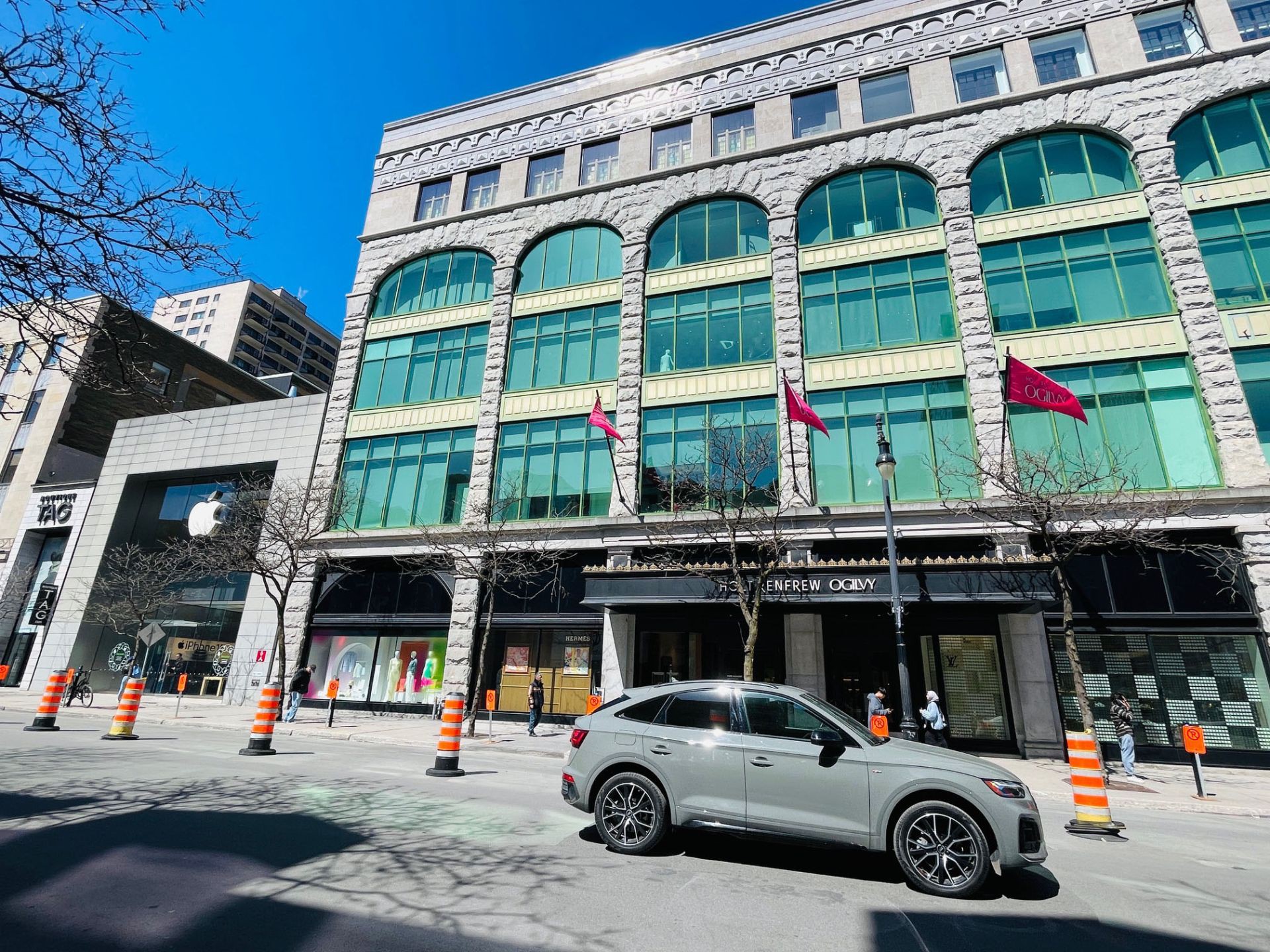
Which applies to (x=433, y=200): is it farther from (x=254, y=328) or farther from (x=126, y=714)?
(x=254, y=328)

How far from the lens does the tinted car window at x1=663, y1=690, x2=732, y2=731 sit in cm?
649

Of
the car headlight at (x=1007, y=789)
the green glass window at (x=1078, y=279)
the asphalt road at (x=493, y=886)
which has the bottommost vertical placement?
the asphalt road at (x=493, y=886)

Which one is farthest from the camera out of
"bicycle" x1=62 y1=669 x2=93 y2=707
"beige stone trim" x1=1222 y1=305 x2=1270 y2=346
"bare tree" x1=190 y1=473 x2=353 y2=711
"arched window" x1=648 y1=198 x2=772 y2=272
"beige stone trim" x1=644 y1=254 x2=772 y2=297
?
"arched window" x1=648 y1=198 x2=772 y2=272

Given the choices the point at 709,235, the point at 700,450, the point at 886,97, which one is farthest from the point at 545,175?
the point at 700,450

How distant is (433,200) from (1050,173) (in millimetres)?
25520

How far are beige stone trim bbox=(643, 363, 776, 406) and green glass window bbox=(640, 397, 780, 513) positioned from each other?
0.89 feet

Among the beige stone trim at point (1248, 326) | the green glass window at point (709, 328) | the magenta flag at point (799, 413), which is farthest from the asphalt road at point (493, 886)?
the green glass window at point (709, 328)

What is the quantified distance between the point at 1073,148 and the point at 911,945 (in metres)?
25.8

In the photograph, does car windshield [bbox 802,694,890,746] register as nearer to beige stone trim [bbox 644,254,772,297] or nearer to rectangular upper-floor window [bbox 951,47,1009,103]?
beige stone trim [bbox 644,254,772,297]

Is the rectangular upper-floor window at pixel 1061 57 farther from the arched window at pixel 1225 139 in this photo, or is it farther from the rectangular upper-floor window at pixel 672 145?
the rectangular upper-floor window at pixel 672 145

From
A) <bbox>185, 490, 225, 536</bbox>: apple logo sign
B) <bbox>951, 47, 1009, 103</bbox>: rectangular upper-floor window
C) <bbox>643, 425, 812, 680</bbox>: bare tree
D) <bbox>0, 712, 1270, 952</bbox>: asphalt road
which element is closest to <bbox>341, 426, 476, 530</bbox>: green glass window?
<bbox>643, 425, 812, 680</bbox>: bare tree

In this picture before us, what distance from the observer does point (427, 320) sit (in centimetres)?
2744

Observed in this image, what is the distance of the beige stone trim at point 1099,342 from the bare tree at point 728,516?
26.1 feet

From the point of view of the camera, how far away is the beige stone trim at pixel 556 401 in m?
23.3
